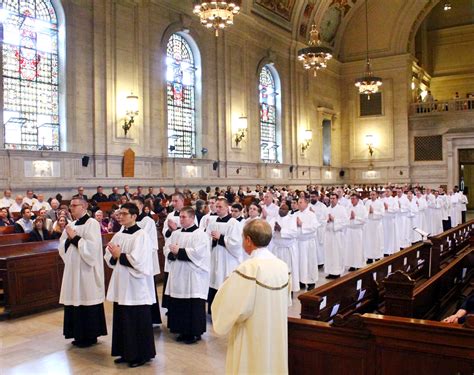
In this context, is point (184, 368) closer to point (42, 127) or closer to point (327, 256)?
point (327, 256)

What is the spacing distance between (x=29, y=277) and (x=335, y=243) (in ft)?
20.9

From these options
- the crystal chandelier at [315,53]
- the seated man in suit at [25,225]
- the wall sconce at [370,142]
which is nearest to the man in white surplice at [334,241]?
the seated man in suit at [25,225]

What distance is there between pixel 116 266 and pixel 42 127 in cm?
1011

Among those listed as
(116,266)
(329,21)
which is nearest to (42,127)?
(116,266)

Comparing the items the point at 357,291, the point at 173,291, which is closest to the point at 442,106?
the point at 357,291

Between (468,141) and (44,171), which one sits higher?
(468,141)

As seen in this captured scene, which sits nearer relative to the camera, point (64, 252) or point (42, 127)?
point (64, 252)

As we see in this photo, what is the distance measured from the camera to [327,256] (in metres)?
11.4

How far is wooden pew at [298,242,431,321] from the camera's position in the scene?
15.6ft

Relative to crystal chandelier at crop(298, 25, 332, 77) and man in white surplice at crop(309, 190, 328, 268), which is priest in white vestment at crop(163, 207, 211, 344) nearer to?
man in white surplice at crop(309, 190, 328, 268)

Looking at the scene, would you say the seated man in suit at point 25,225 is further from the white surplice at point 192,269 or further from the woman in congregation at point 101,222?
the white surplice at point 192,269

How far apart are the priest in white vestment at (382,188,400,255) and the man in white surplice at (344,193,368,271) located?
2.47 m

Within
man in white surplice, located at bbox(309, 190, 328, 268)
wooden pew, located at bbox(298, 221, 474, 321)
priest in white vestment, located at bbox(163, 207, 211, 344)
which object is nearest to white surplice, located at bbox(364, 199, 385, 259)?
man in white surplice, located at bbox(309, 190, 328, 268)

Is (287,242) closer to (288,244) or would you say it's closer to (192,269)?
(288,244)
